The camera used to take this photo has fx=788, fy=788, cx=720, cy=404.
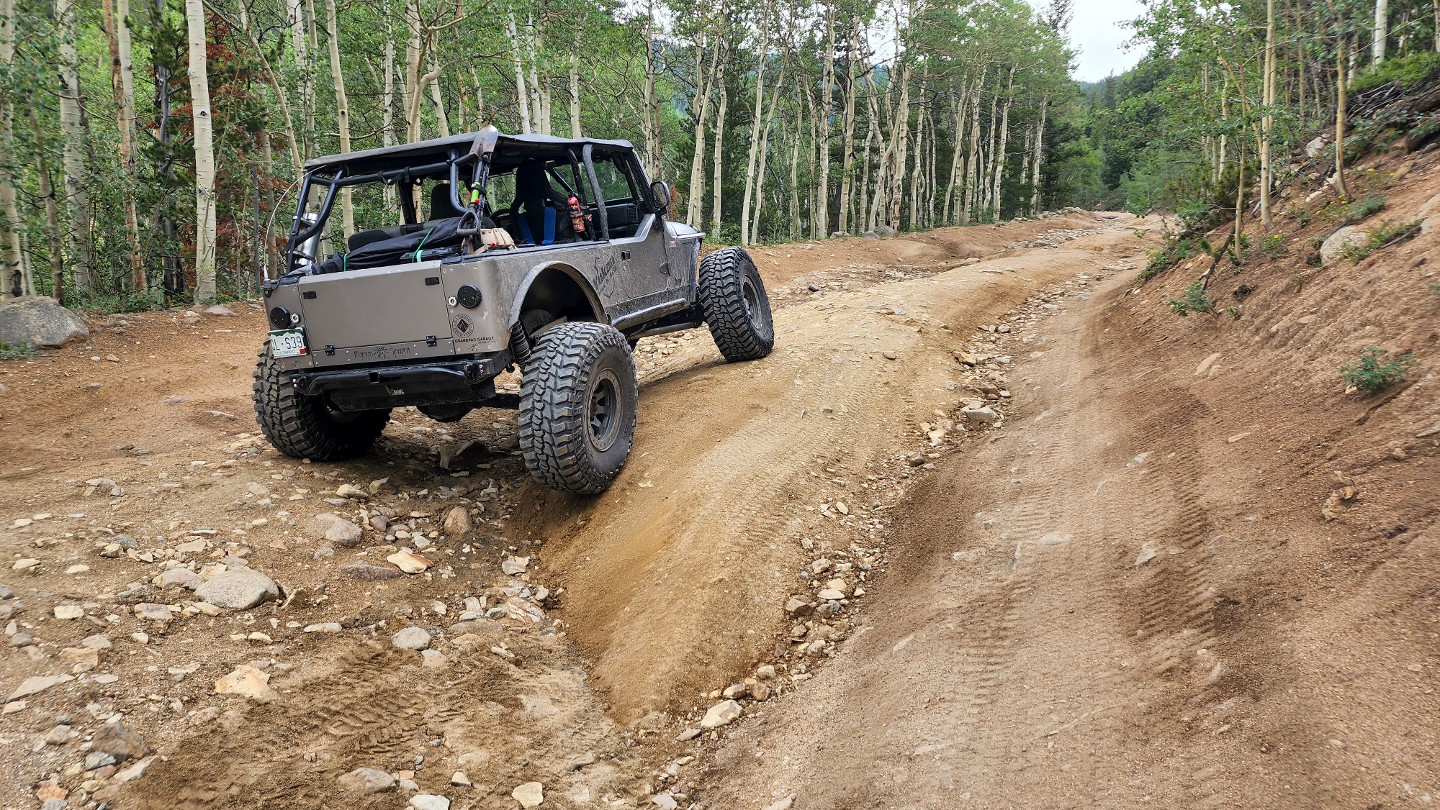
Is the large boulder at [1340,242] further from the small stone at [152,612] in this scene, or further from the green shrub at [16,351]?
the green shrub at [16,351]

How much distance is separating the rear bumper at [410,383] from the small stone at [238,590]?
1294 mm

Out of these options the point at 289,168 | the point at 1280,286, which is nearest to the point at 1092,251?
the point at 1280,286

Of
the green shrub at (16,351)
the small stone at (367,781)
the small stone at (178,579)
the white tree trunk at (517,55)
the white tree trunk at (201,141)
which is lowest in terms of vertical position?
the small stone at (367,781)

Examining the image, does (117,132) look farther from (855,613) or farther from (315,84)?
(855,613)

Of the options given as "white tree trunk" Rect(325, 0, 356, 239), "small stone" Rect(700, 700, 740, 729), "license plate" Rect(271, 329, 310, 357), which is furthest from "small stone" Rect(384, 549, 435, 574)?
"white tree trunk" Rect(325, 0, 356, 239)

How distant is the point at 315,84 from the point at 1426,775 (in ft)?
62.8

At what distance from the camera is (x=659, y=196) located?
672 cm

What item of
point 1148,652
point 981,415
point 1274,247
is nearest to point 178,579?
point 1148,652

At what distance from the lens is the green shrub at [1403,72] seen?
29.0 feet

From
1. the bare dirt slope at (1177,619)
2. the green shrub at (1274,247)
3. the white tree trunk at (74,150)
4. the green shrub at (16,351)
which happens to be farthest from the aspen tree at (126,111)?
the green shrub at (1274,247)

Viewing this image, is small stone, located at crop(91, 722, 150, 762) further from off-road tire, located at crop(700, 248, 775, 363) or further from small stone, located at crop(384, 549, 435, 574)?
off-road tire, located at crop(700, 248, 775, 363)

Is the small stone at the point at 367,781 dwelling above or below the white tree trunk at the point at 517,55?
below

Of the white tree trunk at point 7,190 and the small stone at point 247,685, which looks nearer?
the small stone at point 247,685

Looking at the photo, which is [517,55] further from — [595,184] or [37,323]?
[595,184]
